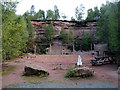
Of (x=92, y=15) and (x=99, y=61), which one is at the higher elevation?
(x=92, y=15)

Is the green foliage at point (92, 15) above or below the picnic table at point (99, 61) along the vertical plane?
above

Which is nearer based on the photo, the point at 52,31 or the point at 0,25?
the point at 0,25

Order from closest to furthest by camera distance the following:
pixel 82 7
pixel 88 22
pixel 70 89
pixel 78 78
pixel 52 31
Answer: pixel 70 89 < pixel 78 78 < pixel 52 31 < pixel 88 22 < pixel 82 7

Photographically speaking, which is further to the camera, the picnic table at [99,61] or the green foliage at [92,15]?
the green foliage at [92,15]

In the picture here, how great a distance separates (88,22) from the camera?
35375 mm

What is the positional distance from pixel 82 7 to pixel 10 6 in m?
37.6

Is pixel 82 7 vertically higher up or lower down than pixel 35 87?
higher up

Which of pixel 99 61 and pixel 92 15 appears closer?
pixel 99 61

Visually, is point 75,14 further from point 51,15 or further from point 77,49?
point 77,49

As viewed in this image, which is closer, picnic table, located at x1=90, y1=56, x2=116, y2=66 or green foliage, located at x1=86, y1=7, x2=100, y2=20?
picnic table, located at x1=90, y1=56, x2=116, y2=66

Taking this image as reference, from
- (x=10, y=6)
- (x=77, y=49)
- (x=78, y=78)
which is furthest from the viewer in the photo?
(x=77, y=49)

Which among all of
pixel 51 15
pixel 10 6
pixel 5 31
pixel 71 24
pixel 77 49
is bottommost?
→ pixel 77 49

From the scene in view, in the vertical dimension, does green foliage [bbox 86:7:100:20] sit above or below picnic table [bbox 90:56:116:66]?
above

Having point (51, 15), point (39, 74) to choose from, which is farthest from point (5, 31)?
point (51, 15)
